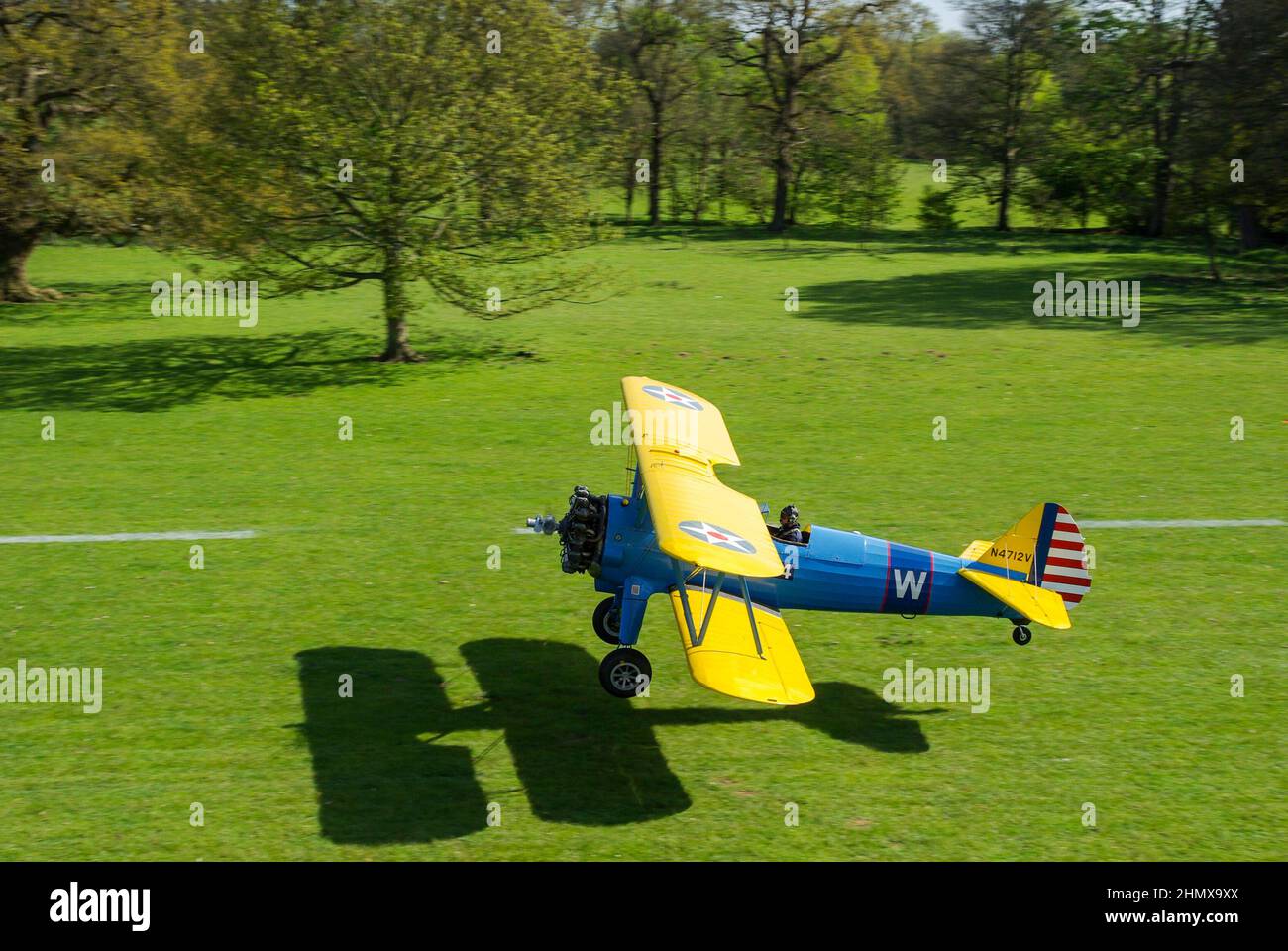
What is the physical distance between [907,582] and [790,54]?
57519 mm

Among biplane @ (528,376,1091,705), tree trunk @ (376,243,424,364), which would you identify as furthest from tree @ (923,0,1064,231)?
biplane @ (528,376,1091,705)

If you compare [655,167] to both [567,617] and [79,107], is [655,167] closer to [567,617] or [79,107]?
[79,107]

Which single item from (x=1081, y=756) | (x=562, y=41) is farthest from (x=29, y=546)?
(x=562, y=41)

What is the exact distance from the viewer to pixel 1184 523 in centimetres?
1981

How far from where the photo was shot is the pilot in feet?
44.1

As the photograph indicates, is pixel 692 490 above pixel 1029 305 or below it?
below

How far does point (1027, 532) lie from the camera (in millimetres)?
13930

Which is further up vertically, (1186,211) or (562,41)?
(562,41)

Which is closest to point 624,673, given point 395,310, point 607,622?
point 607,622

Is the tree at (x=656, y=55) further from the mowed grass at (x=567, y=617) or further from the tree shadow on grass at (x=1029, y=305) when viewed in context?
the mowed grass at (x=567, y=617)

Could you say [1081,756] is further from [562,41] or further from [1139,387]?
[562,41]

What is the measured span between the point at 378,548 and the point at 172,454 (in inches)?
301

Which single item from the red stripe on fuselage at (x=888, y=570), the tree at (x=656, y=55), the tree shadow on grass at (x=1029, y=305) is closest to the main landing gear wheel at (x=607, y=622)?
the red stripe on fuselage at (x=888, y=570)

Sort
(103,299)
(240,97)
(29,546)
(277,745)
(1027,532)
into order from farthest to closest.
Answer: (103,299) → (240,97) → (29,546) → (1027,532) → (277,745)
